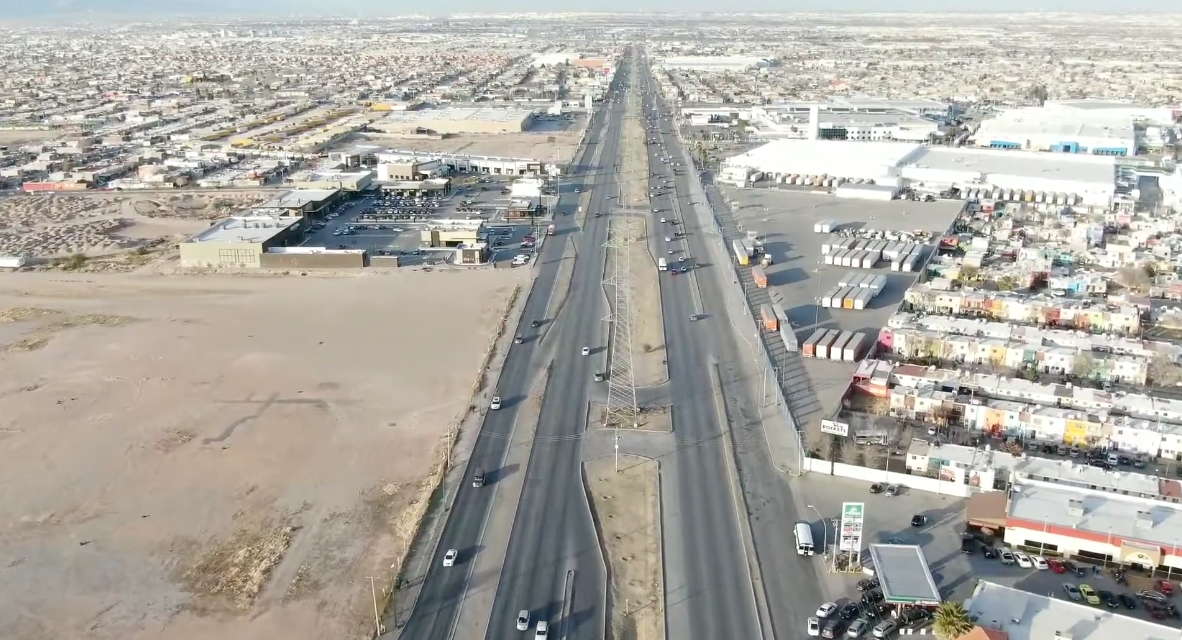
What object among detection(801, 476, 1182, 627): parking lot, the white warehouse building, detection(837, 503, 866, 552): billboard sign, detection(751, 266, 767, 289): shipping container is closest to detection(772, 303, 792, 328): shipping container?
detection(751, 266, 767, 289): shipping container

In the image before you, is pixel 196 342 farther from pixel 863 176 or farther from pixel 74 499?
pixel 863 176

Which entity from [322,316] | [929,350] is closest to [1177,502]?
A: [929,350]

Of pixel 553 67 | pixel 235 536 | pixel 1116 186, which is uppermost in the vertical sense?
pixel 553 67

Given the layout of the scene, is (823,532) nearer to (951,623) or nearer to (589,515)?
(951,623)

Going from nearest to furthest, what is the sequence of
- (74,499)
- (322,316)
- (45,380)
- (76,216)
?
(74,499) → (45,380) → (322,316) → (76,216)

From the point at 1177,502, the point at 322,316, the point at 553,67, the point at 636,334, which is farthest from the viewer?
the point at 553,67

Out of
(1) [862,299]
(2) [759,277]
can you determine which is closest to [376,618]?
(1) [862,299]
